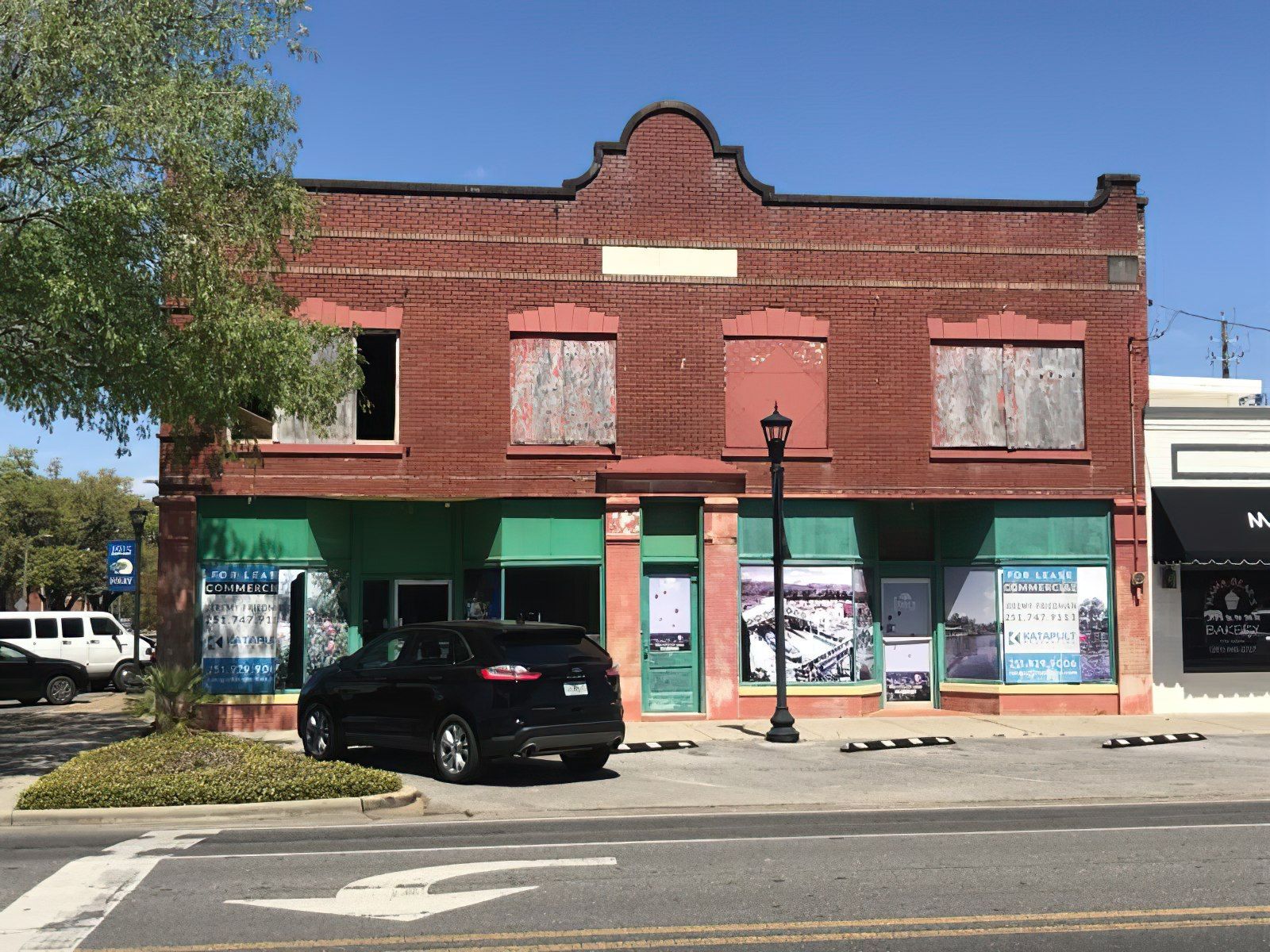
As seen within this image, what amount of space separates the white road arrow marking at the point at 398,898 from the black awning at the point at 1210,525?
1464 cm

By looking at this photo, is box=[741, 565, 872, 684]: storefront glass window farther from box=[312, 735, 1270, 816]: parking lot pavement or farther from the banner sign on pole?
the banner sign on pole

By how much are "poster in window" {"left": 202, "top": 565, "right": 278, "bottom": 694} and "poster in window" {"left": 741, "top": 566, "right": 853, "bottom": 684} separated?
700 cm

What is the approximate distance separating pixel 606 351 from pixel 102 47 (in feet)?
28.1

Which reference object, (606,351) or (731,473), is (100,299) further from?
(731,473)

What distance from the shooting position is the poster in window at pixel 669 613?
20406mm

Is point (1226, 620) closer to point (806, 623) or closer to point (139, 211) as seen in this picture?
point (806, 623)

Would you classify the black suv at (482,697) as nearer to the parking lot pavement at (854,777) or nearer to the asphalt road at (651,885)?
the parking lot pavement at (854,777)

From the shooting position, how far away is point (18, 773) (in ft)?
49.2

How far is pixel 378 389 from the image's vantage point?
2039 centimetres

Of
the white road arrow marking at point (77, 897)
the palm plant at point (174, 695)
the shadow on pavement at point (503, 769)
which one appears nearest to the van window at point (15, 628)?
the palm plant at point (174, 695)

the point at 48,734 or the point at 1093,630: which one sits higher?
the point at 1093,630

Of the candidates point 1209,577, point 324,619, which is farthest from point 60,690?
point 1209,577

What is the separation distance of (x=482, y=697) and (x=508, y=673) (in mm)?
364

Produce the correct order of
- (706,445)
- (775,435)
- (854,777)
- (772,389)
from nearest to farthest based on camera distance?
(854,777), (775,435), (706,445), (772,389)
